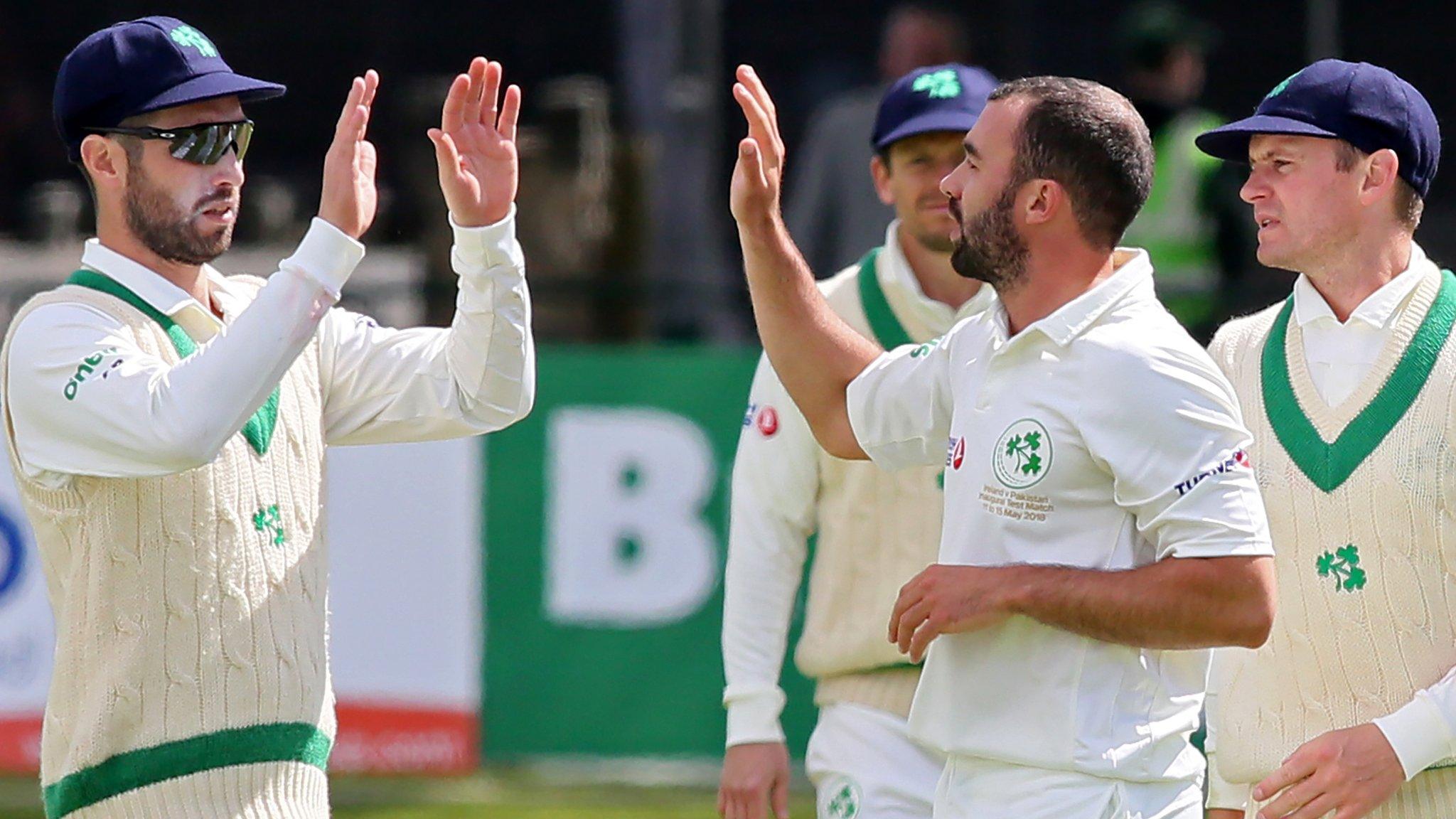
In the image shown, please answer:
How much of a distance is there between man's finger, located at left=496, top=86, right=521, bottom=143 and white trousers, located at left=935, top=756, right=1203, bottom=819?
1.30 metres

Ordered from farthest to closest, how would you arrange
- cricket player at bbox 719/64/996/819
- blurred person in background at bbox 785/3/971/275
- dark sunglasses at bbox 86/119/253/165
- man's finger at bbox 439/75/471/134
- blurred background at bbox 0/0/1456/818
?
blurred person in background at bbox 785/3/971/275, blurred background at bbox 0/0/1456/818, cricket player at bbox 719/64/996/819, man's finger at bbox 439/75/471/134, dark sunglasses at bbox 86/119/253/165

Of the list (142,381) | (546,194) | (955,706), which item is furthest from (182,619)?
(546,194)

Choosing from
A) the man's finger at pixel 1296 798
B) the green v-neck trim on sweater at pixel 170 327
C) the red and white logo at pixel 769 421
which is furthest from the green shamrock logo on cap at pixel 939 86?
the man's finger at pixel 1296 798

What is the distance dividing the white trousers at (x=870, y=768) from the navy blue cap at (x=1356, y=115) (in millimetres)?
1334

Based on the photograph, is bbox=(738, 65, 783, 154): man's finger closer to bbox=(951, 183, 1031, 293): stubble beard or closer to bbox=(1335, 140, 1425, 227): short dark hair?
bbox=(951, 183, 1031, 293): stubble beard

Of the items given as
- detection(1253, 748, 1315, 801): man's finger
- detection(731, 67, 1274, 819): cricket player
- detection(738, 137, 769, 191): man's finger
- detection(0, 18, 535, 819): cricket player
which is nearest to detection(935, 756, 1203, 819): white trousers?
detection(731, 67, 1274, 819): cricket player

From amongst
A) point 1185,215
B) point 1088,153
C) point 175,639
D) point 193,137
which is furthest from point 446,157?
point 1185,215

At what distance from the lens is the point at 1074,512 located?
10.7ft

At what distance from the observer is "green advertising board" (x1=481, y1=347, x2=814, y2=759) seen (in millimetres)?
7387

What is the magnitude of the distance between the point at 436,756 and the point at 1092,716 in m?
A: 4.50

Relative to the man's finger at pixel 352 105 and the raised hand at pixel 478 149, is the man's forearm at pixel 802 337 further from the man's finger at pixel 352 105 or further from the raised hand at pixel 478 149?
the man's finger at pixel 352 105

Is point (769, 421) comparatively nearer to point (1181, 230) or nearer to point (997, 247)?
point (997, 247)

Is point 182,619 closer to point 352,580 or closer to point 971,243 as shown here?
point 971,243

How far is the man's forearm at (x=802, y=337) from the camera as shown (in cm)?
368
